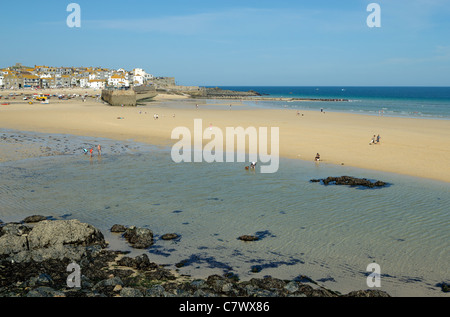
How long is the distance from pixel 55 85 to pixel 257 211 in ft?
581

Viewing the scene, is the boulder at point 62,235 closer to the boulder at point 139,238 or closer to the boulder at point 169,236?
the boulder at point 139,238

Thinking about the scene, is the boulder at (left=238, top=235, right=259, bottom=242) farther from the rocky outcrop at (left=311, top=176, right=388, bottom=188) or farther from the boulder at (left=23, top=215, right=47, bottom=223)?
the rocky outcrop at (left=311, top=176, right=388, bottom=188)

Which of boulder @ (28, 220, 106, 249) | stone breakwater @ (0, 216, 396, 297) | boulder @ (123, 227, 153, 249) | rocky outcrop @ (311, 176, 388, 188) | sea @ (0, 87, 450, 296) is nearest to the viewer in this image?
stone breakwater @ (0, 216, 396, 297)

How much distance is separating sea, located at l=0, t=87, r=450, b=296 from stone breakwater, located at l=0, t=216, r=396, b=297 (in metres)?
0.61

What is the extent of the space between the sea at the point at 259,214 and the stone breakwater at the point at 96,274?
1.99 feet

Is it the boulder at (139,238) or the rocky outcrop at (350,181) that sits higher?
the rocky outcrop at (350,181)

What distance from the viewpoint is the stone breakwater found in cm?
863

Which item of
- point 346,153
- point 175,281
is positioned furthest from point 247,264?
point 346,153

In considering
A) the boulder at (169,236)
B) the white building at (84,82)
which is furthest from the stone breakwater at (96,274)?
the white building at (84,82)

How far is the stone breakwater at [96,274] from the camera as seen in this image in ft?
28.3

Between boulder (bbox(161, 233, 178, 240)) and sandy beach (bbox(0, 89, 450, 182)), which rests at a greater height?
sandy beach (bbox(0, 89, 450, 182))

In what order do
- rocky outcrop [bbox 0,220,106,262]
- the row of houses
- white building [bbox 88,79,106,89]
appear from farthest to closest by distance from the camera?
white building [bbox 88,79,106,89] < the row of houses < rocky outcrop [bbox 0,220,106,262]

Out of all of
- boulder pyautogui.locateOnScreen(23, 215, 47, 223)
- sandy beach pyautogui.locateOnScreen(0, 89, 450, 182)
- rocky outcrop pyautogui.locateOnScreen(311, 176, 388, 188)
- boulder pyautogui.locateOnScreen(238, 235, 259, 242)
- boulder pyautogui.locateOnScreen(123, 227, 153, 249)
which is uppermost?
sandy beach pyautogui.locateOnScreen(0, 89, 450, 182)

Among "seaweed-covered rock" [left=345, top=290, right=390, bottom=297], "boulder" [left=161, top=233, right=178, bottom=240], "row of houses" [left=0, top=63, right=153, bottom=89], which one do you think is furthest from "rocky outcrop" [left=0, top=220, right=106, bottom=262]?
"row of houses" [left=0, top=63, right=153, bottom=89]
